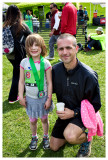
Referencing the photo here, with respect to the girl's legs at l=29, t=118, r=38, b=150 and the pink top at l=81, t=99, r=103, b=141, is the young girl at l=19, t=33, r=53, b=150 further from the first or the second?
the pink top at l=81, t=99, r=103, b=141

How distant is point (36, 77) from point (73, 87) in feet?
1.81

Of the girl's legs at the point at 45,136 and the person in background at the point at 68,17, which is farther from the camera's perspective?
the person in background at the point at 68,17

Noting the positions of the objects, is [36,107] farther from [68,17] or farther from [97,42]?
[97,42]

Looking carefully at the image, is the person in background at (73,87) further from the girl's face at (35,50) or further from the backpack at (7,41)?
the backpack at (7,41)

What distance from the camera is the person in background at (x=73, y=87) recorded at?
2.23m

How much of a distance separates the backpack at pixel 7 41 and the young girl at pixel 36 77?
1.11 meters

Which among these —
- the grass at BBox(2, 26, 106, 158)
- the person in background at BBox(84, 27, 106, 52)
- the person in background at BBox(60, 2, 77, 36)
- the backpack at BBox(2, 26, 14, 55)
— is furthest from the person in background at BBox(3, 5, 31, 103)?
the person in background at BBox(84, 27, 106, 52)

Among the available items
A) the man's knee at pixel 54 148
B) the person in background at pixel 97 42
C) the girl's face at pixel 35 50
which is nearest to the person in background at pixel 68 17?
the person in background at pixel 97 42

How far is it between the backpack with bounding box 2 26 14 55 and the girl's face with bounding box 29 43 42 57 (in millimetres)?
1202

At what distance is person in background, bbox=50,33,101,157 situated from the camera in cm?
223

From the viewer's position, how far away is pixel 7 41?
10.9ft

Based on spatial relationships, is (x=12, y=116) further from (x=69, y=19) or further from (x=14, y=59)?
(x=69, y=19)

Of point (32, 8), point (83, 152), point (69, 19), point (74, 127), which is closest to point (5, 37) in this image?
point (74, 127)

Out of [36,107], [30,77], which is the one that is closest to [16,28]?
[30,77]
